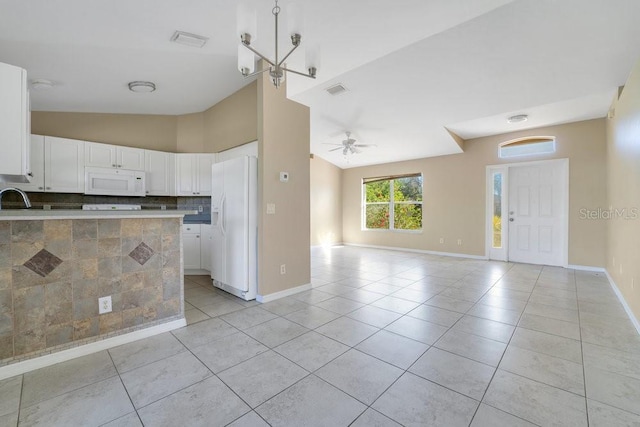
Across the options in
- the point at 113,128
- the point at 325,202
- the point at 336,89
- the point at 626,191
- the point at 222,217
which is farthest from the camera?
the point at 325,202

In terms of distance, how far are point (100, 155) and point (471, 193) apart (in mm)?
7065

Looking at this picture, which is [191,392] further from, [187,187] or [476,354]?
[187,187]

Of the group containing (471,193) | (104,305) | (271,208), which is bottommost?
(104,305)

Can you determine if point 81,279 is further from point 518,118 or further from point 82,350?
point 518,118

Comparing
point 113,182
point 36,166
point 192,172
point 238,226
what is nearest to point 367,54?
point 238,226

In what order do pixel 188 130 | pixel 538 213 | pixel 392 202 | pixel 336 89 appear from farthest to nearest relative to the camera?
pixel 392 202 → pixel 538 213 → pixel 188 130 → pixel 336 89

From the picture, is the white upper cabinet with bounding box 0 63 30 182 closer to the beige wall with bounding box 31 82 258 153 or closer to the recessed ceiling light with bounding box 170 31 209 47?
the recessed ceiling light with bounding box 170 31 209 47

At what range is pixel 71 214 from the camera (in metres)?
2.05

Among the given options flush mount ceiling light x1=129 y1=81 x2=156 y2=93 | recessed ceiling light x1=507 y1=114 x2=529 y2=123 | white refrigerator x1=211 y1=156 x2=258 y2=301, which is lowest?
white refrigerator x1=211 y1=156 x2=258 y2=301

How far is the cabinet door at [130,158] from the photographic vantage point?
14.1 ft

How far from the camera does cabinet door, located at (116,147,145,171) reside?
14.1 feet

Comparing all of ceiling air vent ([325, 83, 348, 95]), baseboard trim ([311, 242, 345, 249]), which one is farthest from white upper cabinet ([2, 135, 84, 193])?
baseboard trim ([311, 242, 345, 249])

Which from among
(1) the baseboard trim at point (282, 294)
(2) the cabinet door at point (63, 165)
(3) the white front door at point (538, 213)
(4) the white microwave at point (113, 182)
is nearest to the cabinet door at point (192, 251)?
(4) the white microwave at point (113, 182)

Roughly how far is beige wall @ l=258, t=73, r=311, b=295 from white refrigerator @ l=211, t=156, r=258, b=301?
3.9 inches
